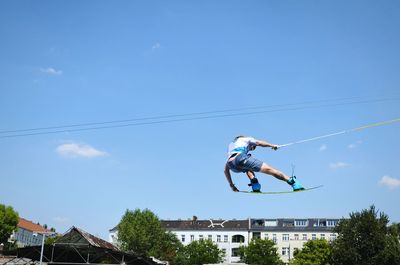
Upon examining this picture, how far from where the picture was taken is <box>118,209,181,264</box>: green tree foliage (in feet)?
261

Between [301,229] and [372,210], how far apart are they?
4935 cm

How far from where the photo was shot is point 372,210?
5522 cm

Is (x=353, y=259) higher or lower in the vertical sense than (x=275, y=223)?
lower

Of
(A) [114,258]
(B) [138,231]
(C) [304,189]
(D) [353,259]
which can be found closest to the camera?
(C) [304,189]

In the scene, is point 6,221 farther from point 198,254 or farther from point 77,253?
point 77,253

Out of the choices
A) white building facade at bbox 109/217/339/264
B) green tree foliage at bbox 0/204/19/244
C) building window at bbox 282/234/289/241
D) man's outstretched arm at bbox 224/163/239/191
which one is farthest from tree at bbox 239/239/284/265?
man's outstretched arm at bbox 224/163/239/191

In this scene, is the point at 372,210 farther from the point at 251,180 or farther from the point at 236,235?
the point at 236,235

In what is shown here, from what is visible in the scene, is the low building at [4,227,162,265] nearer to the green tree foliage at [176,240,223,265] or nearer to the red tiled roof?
the green tree foliage at [176,240,223,265]

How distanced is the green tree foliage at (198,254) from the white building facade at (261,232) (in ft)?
40.8

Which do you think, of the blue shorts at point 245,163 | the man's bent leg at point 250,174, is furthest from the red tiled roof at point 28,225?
the blue shorts at point 245,163

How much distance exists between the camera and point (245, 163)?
1427cm

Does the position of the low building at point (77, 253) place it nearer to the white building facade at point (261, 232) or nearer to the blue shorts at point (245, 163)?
the blue shorts at point (245, 163)

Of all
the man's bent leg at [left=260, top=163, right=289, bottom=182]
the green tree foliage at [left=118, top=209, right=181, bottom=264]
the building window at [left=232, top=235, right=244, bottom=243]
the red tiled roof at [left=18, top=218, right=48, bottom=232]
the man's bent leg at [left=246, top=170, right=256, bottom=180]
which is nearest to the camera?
the man's bent leg at [left=260, top=163, right=289, bottom=182]

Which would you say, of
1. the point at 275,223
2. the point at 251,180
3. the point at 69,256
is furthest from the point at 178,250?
the point at 251,180
